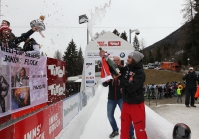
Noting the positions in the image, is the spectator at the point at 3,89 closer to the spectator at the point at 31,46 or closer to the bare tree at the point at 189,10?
the spectator at the point at 31,46

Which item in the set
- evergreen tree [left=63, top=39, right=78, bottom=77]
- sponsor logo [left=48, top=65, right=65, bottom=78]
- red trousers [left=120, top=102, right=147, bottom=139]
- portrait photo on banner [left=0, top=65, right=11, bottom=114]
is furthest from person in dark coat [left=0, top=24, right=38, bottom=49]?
evergreen tree [left=63, top=39, right=78, bottom=77]

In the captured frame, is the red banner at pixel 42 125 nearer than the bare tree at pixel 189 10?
Yes

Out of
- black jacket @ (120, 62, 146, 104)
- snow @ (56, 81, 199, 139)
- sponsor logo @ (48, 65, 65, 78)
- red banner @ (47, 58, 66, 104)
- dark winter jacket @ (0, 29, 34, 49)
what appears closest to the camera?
black jacket @ (120, 62, 146, 104)

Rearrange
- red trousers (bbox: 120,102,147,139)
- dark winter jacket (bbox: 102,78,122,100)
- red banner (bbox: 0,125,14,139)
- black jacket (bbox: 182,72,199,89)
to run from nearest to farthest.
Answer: red banner (bbox: 0,125,14,139) → red trousers (bbox: 120,102,147,139) → dark winter jacket (bbox: 102,78,122,100) → black jacket (bbox: 182,72,199,89)

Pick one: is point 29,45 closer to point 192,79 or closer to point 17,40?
point 17,40

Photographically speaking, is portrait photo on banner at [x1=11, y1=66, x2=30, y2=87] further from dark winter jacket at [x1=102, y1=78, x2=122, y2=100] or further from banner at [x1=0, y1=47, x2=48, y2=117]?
dark winter jacket at [x1=102, y1=78, x2=122, y2=100]

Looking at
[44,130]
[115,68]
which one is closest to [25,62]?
[44,130]

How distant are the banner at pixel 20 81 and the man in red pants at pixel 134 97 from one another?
1.51 metres

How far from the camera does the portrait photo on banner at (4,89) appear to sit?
266cm

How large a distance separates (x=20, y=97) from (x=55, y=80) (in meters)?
1.83

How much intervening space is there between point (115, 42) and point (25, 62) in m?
14.3

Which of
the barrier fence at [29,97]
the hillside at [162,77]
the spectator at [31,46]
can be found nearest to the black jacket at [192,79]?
the barrier fence at [29,97]

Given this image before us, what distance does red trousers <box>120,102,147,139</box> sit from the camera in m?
3.71

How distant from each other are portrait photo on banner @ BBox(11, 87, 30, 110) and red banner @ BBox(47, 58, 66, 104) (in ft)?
3.46
